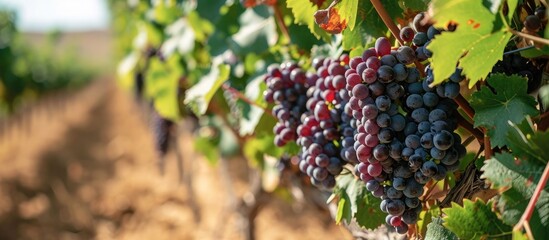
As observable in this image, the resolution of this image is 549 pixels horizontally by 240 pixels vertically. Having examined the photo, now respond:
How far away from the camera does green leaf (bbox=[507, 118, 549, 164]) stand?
1.00 meters

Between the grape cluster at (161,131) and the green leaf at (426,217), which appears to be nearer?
the green leaf at (426,217)

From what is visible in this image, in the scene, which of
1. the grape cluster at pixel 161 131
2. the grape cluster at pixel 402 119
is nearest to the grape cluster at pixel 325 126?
the grape cluster at pixel 402 119

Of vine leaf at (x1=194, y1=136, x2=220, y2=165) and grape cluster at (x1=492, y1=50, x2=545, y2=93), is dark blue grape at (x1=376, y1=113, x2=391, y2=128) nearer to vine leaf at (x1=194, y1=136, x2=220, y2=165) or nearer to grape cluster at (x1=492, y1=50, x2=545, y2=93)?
grape cluster at (x1=492, y1=50, x2=545, y2=93)

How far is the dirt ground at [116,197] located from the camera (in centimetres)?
603

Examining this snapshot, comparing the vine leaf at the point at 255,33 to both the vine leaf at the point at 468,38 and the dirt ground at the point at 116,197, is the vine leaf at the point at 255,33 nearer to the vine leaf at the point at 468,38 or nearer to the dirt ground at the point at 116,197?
the dirt ground at the point at 116,197

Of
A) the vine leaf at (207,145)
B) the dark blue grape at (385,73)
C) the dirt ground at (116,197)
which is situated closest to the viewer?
the dark blue grape at (385,73)

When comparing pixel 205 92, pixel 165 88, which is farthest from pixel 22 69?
pixel 205 92

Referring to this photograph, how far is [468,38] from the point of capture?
1023 mm

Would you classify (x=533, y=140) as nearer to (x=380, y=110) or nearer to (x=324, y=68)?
(x=380, y=110)

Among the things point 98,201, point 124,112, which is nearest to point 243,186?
point 98,201

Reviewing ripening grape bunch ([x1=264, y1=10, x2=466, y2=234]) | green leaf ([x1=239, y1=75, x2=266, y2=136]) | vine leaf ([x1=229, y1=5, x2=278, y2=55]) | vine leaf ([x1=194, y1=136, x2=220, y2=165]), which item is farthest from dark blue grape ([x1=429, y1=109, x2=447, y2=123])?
vine leaf ([x1=194, y1=136, x2=220, y2=165])

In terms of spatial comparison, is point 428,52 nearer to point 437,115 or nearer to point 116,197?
point 437,115

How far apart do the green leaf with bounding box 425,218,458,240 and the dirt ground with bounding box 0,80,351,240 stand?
1007 mm

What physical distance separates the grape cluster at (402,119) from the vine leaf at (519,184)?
161 mm
